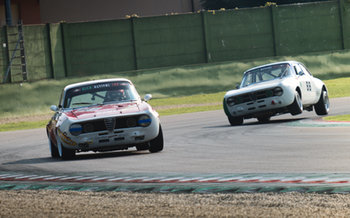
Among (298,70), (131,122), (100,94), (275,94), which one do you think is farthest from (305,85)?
(131,122)

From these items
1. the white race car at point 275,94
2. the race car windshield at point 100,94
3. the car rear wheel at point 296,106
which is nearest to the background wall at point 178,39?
the white race car at point 275,94

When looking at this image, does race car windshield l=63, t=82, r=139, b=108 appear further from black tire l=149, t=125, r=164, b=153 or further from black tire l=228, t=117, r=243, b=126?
black tire l=228, t=117, r=243, b=126

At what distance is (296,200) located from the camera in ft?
23.0

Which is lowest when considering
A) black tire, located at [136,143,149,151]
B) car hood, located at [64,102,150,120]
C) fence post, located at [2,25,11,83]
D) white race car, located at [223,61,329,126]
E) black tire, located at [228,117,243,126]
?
black tire, located at [228,117,243,126]

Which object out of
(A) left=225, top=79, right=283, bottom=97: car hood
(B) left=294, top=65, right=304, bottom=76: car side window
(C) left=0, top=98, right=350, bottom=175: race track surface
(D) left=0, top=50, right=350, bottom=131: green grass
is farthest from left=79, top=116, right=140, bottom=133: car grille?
(D) left=0, top=50, right=350, bottom=131: green grass

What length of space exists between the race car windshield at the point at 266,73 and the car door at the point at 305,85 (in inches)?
12.5

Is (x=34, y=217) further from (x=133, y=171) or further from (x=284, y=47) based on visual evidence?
(x=284, y=47)

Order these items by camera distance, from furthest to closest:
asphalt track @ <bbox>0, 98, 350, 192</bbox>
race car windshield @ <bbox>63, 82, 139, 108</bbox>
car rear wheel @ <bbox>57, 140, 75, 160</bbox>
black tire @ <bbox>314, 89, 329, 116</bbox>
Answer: black tire @ <bbox>314, 89, 329, 116</bbox> → race car windshield @ <bbox>63, 82, 139, 108</bbox> → car rear wheel @ <bbox>57, 140, 75, 160</bbox> → asphalt track @ <bbox>0, 98, 350, 192</bbox>

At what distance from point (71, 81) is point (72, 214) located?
76.3ft

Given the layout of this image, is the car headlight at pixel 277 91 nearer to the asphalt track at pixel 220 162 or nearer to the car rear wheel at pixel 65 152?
the asphalt track at pixel 220 162

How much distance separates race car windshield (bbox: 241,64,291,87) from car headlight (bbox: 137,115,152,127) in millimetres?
6423

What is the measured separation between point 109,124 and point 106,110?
468 millimetres

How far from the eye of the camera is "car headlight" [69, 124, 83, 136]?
12.0 m

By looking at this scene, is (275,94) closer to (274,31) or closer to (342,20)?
(274,31)
